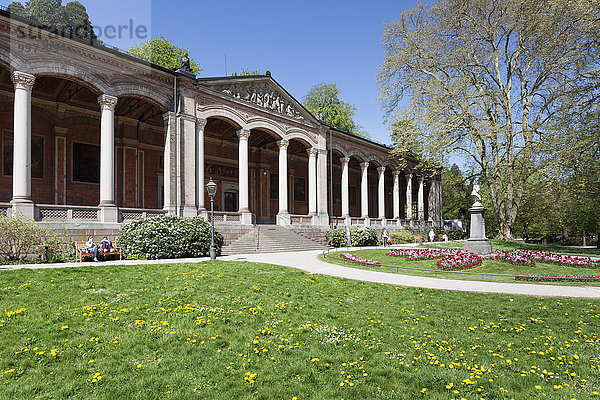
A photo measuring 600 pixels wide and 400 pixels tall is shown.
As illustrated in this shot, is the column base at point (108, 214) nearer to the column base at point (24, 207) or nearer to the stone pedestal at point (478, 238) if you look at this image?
the column base at point (24, 207)

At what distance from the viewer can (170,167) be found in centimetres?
2155

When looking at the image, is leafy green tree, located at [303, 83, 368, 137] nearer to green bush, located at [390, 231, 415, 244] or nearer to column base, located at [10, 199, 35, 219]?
green bush, located at [390, 231, 415, 244]

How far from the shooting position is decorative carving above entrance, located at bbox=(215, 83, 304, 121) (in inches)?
989

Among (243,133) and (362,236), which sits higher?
(243,133)

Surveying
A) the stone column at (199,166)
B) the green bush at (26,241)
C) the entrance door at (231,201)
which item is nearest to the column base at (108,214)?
the green bush at (26,241)

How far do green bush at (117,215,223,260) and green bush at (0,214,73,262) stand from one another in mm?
2731

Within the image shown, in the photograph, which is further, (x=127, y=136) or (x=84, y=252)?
(x=127, y=136)

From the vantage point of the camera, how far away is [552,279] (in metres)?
11.5

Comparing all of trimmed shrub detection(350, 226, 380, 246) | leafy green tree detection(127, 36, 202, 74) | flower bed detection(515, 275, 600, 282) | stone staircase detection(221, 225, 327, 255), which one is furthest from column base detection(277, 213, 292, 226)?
leafy green tree detection(127, 36, 202, 74)

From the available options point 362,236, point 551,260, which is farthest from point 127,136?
point 551,260

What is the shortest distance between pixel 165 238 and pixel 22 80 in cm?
978

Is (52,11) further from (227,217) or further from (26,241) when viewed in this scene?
(26,241)

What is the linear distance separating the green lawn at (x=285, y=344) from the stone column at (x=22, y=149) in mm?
8739

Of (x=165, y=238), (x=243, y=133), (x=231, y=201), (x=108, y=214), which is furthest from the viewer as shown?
(x=231, y=201)
